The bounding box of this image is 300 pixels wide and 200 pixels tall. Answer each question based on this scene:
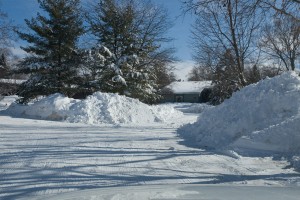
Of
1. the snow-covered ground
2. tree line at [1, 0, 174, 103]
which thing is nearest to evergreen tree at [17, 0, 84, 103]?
tree line at [1, 0, 174, 103]

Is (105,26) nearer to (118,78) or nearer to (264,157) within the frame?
(118,78)

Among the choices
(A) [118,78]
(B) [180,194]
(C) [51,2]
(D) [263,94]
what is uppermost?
(C) [51,2]

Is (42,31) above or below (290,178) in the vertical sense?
above

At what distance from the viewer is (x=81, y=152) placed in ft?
26.3

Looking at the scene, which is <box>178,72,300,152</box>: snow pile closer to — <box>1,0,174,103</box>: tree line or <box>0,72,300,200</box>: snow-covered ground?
<box>0,72,300,200</box>: snow-covered ground

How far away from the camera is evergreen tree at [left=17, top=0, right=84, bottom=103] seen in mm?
24469

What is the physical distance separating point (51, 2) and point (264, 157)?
2143 centimetres

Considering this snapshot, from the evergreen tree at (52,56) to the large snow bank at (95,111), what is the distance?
518cm

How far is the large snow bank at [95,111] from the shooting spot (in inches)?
665

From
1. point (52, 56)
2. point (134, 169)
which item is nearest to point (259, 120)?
point (134, 169)

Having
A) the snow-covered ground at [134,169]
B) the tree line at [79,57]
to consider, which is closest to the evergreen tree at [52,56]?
the tree line at [79,57]

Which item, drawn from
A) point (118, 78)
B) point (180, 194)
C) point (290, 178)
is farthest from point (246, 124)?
point (118, 78)

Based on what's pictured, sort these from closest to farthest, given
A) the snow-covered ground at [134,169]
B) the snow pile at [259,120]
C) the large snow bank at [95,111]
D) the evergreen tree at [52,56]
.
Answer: the snow-covered ground at [134,169] < the snow pile at [259,120] < the large snow bank at [95,111] < the evergreen tree at [52,56]

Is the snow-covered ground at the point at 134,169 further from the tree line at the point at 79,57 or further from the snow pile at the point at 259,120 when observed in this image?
the tree line at the point at 79,57
